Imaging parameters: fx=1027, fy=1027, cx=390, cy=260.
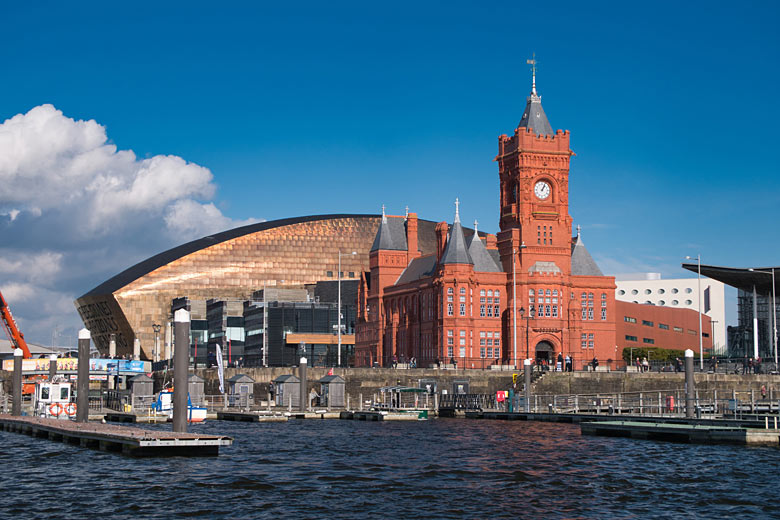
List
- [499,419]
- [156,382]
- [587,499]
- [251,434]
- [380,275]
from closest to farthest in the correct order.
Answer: [587,499]
[251,434]
[499,419]
[156,382]
[380,275]

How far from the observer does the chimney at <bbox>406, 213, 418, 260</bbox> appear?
142 m

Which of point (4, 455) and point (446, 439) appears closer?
point (4, 455)

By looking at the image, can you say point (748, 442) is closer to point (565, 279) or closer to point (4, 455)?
point (4, 455)

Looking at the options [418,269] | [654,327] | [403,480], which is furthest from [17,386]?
[654,327]

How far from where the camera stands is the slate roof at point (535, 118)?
404 ft

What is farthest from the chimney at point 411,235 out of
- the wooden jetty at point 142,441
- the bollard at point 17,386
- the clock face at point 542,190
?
the wooden jetty at point 142,441

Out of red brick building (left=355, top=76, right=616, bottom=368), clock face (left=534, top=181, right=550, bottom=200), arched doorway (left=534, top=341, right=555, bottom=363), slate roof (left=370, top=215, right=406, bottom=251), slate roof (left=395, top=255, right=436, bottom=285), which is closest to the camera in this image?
red brick building (left=355, top=76, right=616, bottom=368)

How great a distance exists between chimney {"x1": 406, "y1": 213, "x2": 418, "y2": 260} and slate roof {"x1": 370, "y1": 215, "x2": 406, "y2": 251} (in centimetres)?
75

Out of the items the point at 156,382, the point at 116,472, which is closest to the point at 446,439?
the point at 116,472

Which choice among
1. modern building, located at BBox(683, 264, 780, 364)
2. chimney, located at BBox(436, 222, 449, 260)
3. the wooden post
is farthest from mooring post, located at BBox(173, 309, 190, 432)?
modern building, located at BBox(683, 264, 780, 364)

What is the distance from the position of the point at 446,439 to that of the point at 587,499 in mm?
24326

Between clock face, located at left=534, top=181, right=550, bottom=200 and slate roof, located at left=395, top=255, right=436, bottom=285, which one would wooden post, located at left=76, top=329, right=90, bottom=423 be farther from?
clock face, located at left=534, top=181, right=550, bottom=200

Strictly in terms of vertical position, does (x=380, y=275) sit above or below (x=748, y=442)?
above

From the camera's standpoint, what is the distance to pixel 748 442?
53188mm
